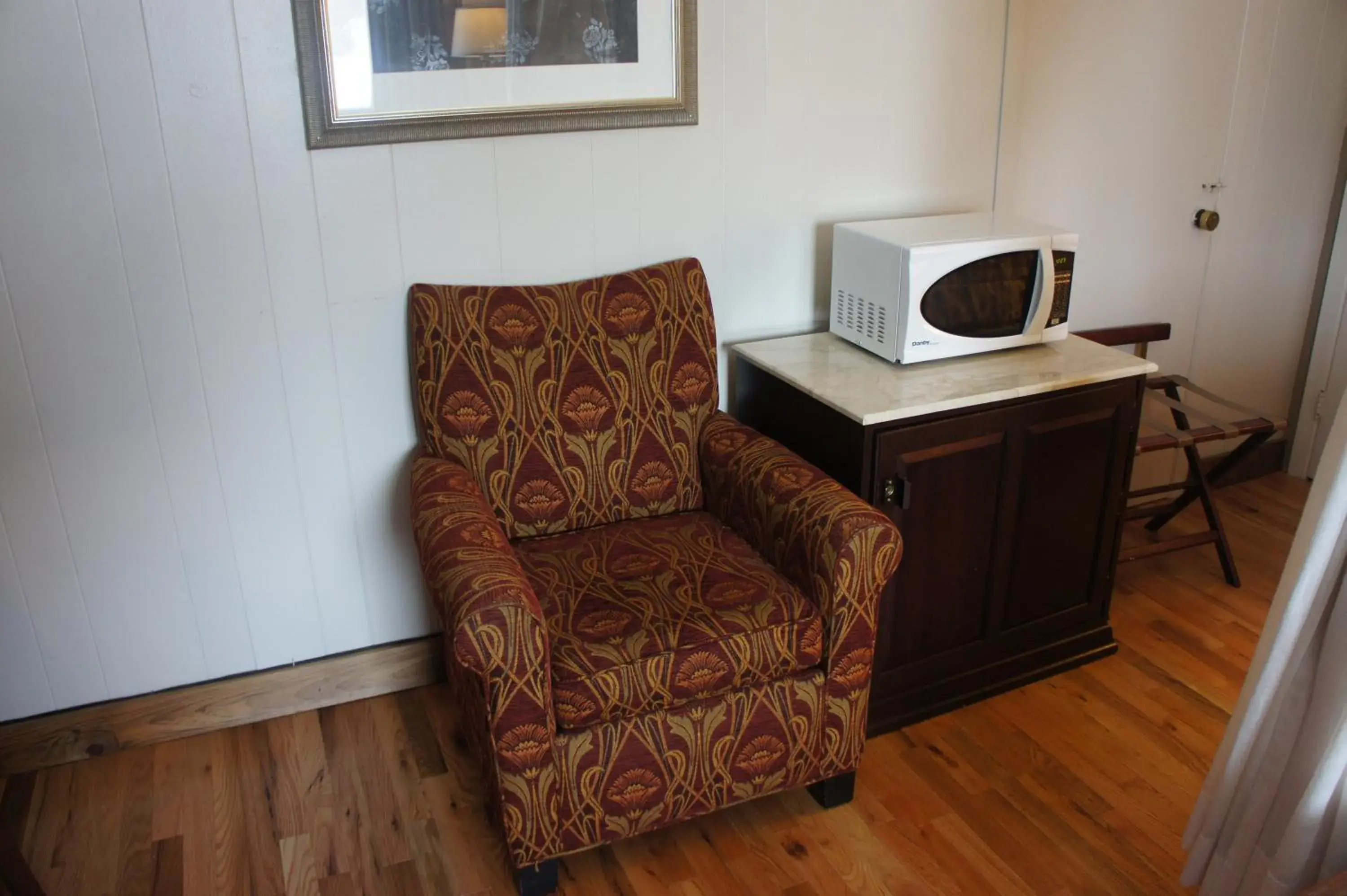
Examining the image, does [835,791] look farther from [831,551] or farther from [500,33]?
[500,33]

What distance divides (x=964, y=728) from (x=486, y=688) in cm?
122

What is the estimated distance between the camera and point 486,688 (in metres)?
1.78

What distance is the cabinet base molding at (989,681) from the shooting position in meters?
2.43

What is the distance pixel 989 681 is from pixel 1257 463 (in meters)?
1.81

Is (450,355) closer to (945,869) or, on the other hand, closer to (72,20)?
(72,20)

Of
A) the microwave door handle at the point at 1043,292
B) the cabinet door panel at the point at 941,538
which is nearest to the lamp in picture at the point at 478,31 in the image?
the cabinet door panel at the point at 941,538

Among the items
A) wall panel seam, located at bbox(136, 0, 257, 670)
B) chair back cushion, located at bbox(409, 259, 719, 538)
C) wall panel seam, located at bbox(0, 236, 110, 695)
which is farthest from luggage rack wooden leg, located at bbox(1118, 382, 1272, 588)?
wall panel seam, located at bbox(0, 236, 110, 695)

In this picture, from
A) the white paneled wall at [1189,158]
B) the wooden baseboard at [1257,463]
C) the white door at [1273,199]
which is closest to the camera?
the white paneled wall at [1189,158]

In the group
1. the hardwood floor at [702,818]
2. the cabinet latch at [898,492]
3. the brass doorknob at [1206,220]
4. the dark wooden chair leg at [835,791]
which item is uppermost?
the brass doorknob at [1206,220]

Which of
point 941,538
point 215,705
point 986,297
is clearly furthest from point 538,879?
point 986,297

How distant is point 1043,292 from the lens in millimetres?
2418

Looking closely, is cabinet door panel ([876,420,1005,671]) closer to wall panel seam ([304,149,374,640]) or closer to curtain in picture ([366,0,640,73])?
curtain in picture ([366,0,640,73])

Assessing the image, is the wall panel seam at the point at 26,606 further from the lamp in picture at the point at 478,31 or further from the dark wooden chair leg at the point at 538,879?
the dark wooden chair leg at the point at 538,879

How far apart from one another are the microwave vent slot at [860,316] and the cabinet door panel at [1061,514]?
398 millimetres
